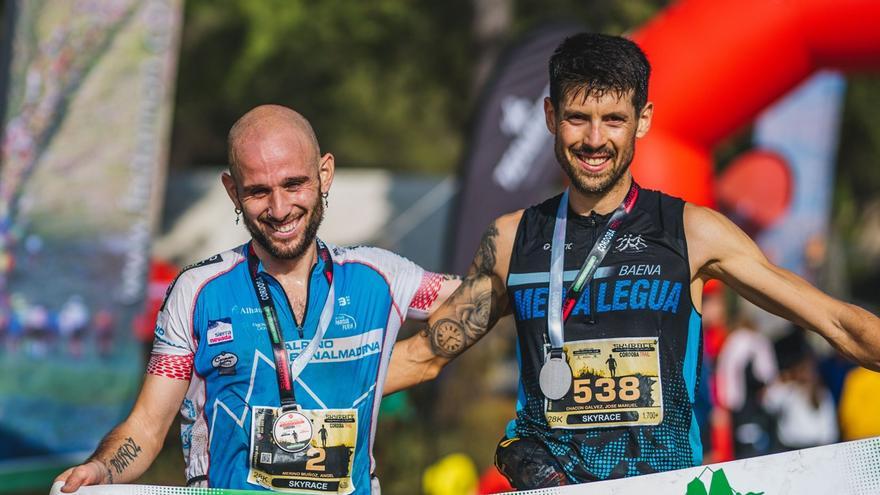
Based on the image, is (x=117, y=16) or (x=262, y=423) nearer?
(x=262, y=423)

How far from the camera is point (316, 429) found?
3.73 meters

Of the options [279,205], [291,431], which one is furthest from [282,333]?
[279,205]

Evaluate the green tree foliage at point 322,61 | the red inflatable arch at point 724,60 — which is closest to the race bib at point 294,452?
the red inflatable arch at point 724,60

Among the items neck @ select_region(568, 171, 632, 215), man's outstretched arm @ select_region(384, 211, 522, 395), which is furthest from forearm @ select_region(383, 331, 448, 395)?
neck @ select_region(568, 171, 632, 215)

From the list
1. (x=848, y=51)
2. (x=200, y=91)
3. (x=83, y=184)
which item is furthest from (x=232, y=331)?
(x=200, y=91)

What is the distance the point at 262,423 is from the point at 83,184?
238 inches

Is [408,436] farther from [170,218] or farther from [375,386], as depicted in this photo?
[375,386]

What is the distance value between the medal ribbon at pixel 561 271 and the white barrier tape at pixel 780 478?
18.6 inches

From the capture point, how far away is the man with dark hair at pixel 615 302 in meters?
3.62

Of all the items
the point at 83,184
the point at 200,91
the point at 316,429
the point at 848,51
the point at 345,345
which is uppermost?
the point at 200,91

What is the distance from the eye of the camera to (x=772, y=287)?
3.62 meters

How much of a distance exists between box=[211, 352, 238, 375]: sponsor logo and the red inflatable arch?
5432 mm

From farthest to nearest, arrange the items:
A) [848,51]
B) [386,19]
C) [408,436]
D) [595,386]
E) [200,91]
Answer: [200,91], [386,19], [408,436], [848,51], [595,386]

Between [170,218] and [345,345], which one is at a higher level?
[170,218]
